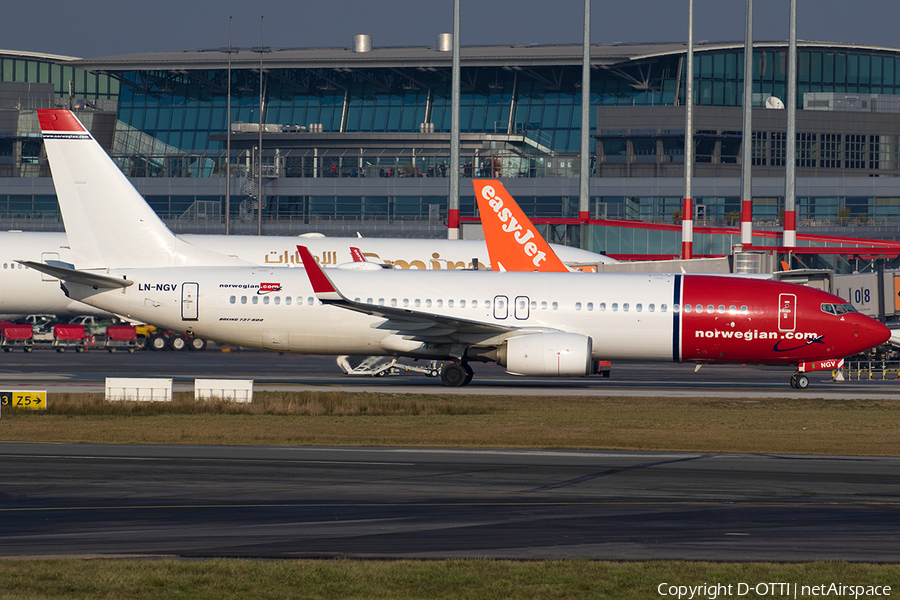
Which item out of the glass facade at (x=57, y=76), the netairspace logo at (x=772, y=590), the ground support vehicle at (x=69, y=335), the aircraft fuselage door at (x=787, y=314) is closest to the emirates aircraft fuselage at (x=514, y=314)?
the aircraft fuselage door at (x=787, y=314)

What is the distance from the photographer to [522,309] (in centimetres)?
3641

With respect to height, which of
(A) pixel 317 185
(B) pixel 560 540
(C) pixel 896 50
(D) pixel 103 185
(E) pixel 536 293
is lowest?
(B) pixel 560 540

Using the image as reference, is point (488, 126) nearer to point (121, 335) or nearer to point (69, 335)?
point (121, 335)

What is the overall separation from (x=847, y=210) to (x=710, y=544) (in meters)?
82.1

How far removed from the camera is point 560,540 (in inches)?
559

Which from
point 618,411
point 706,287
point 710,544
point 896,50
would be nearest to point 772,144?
point 896,50

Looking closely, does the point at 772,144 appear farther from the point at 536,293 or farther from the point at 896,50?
the point at 536,293

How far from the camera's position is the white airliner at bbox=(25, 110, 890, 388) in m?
36.2

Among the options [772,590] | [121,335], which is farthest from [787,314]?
[121,335]

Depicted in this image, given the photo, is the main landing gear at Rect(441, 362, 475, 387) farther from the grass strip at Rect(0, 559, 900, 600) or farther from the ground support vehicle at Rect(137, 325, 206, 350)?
the ground support vehicle at Rect(137, 325, 206, 350)

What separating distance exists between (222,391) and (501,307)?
10.4 m

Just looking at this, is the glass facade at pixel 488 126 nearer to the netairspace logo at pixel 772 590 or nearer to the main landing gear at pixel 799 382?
the main landing gear at pixel 799 382

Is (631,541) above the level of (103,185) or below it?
below

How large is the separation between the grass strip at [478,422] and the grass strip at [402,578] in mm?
11202
